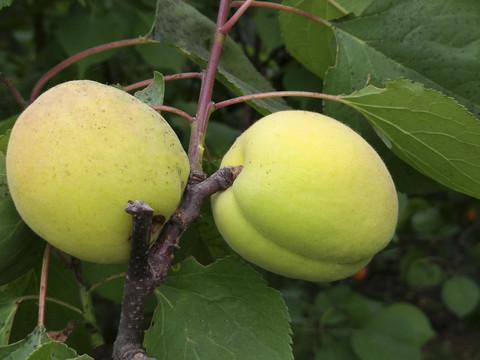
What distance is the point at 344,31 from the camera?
134 centimetres

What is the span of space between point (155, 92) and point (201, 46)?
331 mm

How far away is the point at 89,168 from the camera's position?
819mm

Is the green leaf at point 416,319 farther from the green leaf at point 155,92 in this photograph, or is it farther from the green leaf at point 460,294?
the green leaf at point 155,92

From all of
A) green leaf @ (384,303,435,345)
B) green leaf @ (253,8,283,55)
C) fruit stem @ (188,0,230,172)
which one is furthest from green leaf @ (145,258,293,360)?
green leaf @ (384,303,435,345)

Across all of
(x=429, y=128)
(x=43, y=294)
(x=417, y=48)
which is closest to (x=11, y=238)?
(x=43, y=294)

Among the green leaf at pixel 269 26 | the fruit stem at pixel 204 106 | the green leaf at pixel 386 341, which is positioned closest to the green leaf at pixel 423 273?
the green leaf at pixel 386 341

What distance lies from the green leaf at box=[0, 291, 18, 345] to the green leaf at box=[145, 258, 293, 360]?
27 centimetres

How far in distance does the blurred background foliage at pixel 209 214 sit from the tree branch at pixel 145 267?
0.29 metres

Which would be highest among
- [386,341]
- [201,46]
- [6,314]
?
[201,46]

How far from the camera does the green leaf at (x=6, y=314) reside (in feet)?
3.64

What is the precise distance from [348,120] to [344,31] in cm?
22

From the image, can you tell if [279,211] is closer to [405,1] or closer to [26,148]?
[26,148]

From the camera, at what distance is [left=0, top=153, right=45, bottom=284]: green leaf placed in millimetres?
1017

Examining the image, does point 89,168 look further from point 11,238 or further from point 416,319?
point 416,319
